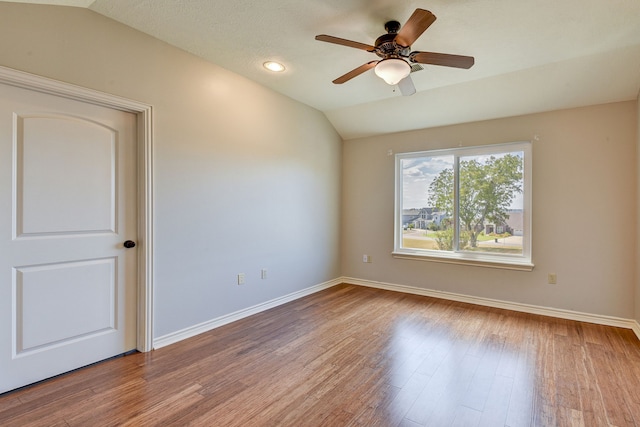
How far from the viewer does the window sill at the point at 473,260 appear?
3.75 meters

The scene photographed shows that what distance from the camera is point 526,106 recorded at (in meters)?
3.61

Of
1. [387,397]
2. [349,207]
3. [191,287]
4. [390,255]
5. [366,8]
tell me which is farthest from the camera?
[349,207]

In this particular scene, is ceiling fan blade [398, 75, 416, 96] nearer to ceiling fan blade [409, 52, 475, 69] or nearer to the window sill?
ceiling fan blade [409, 52, 475, 69]

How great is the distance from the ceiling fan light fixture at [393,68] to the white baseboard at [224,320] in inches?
105

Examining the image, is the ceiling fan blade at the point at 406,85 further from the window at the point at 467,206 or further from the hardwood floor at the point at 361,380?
the hardwood floor at the point at 361,380

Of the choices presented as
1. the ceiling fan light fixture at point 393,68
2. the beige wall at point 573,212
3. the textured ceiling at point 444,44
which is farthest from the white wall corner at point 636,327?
the ceiling fan light fixture at point 393,68

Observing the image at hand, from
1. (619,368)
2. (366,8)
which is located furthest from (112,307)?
(619,368)

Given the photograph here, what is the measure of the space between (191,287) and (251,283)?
2.44ft

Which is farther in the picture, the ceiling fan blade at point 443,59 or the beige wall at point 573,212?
the beige wall at point 573,212

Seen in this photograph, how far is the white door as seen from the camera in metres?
2.05

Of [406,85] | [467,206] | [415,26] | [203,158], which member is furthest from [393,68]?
[467,206]

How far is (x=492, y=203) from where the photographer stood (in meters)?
4.01

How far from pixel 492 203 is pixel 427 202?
0.82m

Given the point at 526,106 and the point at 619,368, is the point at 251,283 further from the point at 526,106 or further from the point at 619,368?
the point at 526,106
